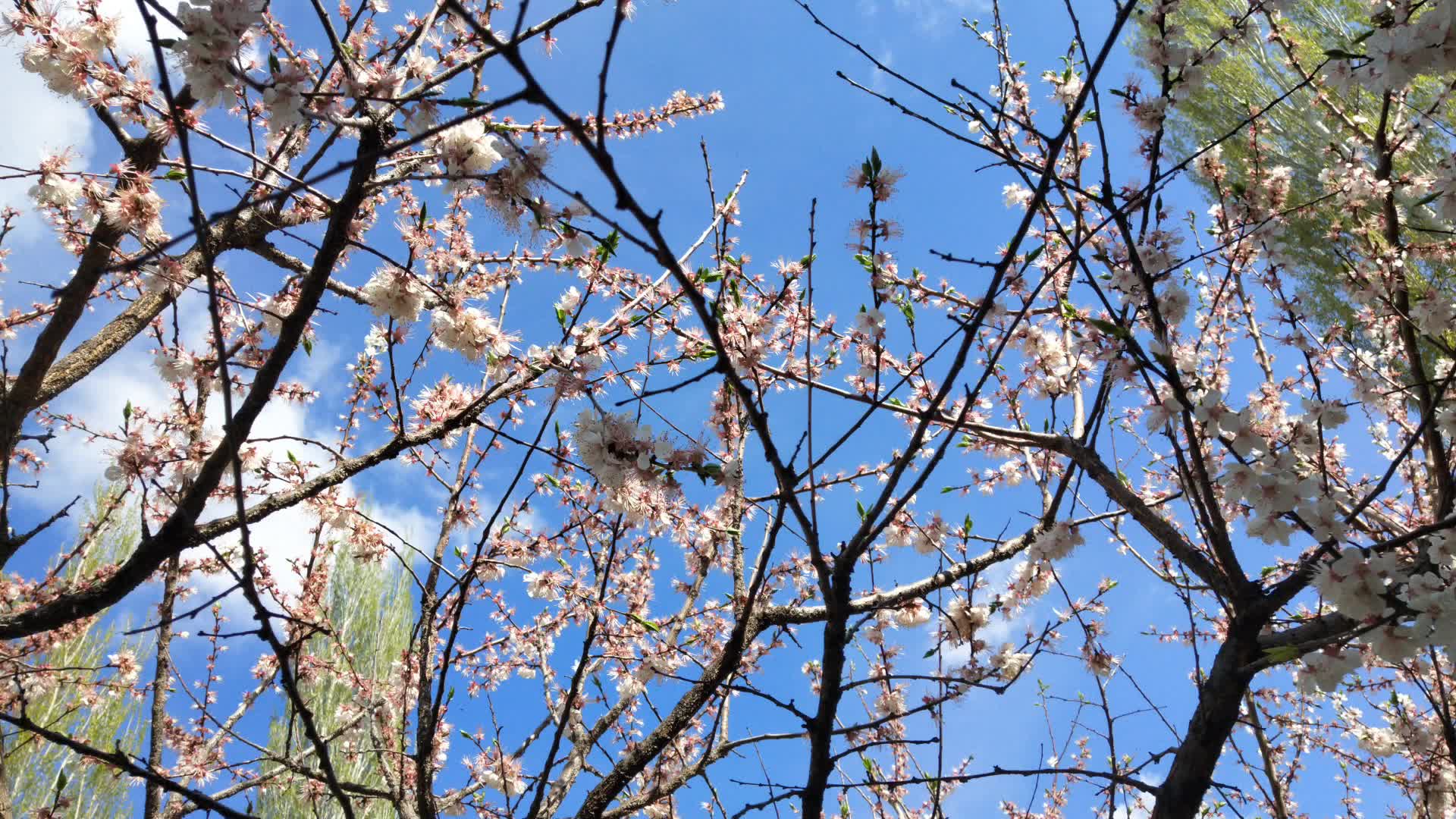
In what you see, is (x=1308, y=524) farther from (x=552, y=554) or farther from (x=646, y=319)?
(x=552, y=554)

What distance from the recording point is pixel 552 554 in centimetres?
334

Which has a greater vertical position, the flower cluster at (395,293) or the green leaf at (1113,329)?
the flower cluster at (395,293)

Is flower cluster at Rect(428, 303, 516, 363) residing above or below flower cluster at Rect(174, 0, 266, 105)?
above

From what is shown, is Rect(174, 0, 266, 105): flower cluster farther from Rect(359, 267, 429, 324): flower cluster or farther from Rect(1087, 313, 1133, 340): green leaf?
Rect(1087, 313, 1133, 340): green leaf

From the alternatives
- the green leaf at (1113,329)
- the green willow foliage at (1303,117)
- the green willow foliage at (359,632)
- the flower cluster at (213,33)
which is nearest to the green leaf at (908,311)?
the green leaf at (1113,329)

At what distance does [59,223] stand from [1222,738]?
3552 mm

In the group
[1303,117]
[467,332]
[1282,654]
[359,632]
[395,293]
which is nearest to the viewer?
[1282,654]

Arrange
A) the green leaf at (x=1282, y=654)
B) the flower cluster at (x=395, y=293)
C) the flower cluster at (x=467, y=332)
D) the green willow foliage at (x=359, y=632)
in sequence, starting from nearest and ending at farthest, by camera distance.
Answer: the green leaf at (x=1282, y=654) → the flower cluster at (x=395, y=293) → the flower cluster at (x=467, y=332) → the green willow foliage at (x=359, y=632)

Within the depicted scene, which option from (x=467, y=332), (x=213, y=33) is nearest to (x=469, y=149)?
(x=213, y=33)

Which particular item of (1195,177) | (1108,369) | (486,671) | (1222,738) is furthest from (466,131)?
(1195,177)

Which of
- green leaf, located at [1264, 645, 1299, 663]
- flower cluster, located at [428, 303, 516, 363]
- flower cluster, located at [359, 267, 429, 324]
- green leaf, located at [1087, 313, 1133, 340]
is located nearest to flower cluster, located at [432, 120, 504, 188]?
flower cluster, located at [359, 267, 429, 324]

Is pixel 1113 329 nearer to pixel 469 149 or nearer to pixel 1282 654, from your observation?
pixel 1282 654

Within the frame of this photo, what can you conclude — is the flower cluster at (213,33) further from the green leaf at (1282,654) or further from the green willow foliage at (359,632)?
the green willow foliage at (359,632)

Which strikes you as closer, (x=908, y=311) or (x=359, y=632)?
(x=908, y=311)
